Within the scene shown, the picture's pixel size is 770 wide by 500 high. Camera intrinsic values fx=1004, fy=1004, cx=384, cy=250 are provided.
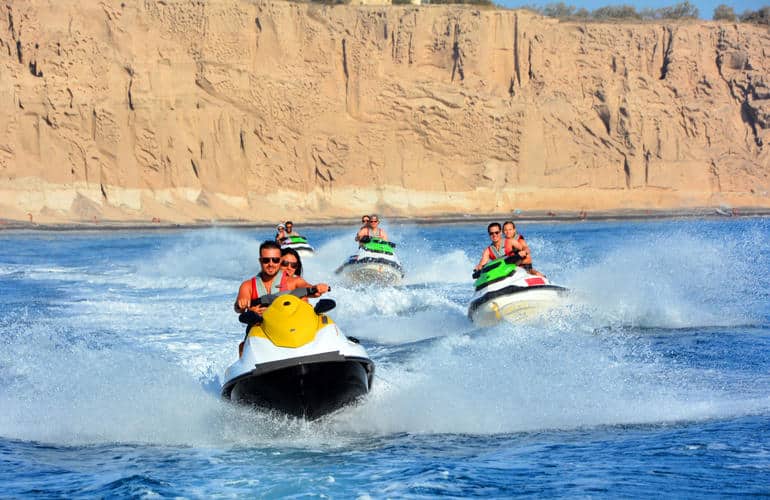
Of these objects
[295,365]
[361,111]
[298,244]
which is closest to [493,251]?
[295,365]

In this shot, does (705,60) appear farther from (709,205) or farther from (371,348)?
(371,348)

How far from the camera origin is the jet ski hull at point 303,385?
7609 mm

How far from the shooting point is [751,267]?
78.4 ft

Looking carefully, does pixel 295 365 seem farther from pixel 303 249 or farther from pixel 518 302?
pixel 303 249

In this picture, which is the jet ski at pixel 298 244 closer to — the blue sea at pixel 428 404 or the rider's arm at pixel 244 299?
the blue sea at pixel 428 404

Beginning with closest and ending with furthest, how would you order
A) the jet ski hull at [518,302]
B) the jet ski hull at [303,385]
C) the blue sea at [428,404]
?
the blue sea at [428,404], the jet ski hull at [303,385], the jet ski hull at [518,302]

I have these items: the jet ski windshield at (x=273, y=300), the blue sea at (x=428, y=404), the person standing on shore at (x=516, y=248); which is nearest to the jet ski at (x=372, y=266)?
the blue sea at (x=428, y=404)

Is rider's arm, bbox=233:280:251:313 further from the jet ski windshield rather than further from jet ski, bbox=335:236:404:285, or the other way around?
jet ski, bbox=335:236:404:285

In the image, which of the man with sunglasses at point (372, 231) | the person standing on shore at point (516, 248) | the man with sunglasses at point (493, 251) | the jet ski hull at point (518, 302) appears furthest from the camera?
the man with sunglasses at point (372, 231)

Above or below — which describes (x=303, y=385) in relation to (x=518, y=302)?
below

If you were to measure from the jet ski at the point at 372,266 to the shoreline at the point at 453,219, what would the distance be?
3074 cm

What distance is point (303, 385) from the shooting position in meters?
7.70

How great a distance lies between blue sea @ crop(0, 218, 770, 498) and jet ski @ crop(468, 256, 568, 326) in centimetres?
25

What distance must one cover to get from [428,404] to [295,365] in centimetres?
159
